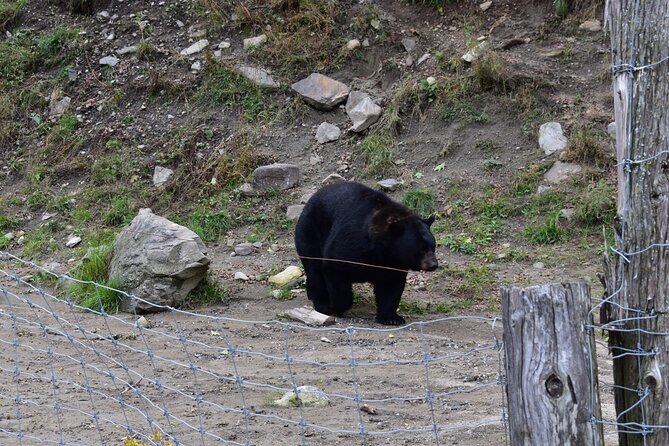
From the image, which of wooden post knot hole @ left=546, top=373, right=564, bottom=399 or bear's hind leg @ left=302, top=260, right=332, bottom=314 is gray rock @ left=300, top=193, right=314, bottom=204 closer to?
bear's hind leg @ left=302, top=260, right=332, bottom=314

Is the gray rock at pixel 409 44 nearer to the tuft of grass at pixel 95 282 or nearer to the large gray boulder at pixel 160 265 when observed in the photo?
the large gray boulder at pixel 160 265

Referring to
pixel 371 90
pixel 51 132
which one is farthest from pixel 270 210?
pixel 51 132

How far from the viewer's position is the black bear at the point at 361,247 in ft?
26.7

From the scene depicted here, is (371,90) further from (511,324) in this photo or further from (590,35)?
(511,324)

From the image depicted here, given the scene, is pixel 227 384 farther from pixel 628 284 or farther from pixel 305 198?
pixel 305 198

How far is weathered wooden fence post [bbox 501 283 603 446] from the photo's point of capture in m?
3.37

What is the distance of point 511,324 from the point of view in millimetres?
3434

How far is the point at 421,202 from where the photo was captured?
412 inches

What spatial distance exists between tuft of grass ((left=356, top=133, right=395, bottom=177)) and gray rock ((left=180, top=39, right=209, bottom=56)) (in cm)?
337

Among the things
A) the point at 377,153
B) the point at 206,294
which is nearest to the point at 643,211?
the point at 206,294

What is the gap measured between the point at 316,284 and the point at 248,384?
3.09 meters

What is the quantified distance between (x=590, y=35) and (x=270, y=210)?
4.72 meters

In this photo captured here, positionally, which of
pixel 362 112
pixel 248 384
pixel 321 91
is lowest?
pixel 362 112

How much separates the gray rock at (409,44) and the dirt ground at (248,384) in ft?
17.1
